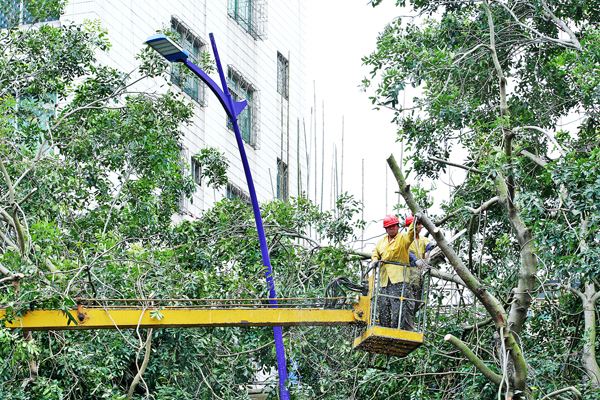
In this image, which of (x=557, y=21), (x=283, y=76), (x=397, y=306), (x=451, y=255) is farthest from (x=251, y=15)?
(x=451, y=255)

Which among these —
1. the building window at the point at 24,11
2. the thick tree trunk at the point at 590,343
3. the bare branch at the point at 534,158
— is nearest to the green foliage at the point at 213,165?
the building window at the point at 24,11

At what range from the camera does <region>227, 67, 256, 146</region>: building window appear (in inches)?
1449

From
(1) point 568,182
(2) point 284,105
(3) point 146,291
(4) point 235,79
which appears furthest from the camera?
(2) point 284,105

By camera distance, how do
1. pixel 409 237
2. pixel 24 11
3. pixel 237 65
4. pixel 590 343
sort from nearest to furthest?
pixel 409 237
pixel 590 343
pixel 24 11
pixel 237 65

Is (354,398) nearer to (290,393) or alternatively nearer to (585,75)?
(290,393)

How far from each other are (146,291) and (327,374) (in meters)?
2.60

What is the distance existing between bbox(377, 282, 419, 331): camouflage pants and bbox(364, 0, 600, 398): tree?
23.6 inches

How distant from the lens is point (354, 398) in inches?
737

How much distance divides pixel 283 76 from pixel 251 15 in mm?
2620

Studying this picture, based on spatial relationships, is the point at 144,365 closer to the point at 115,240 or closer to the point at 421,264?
the point at 115,240

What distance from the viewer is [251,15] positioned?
38406mm

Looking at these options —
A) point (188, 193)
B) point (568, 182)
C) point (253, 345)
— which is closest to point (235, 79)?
point (188, 193)

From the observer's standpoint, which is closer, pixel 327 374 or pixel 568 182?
pixel 568 182

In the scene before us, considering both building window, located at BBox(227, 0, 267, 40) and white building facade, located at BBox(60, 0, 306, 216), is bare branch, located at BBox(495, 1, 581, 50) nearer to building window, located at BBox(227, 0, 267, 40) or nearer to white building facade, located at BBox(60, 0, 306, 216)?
white building facade, located at BBox(60, 0, 306, 216)
